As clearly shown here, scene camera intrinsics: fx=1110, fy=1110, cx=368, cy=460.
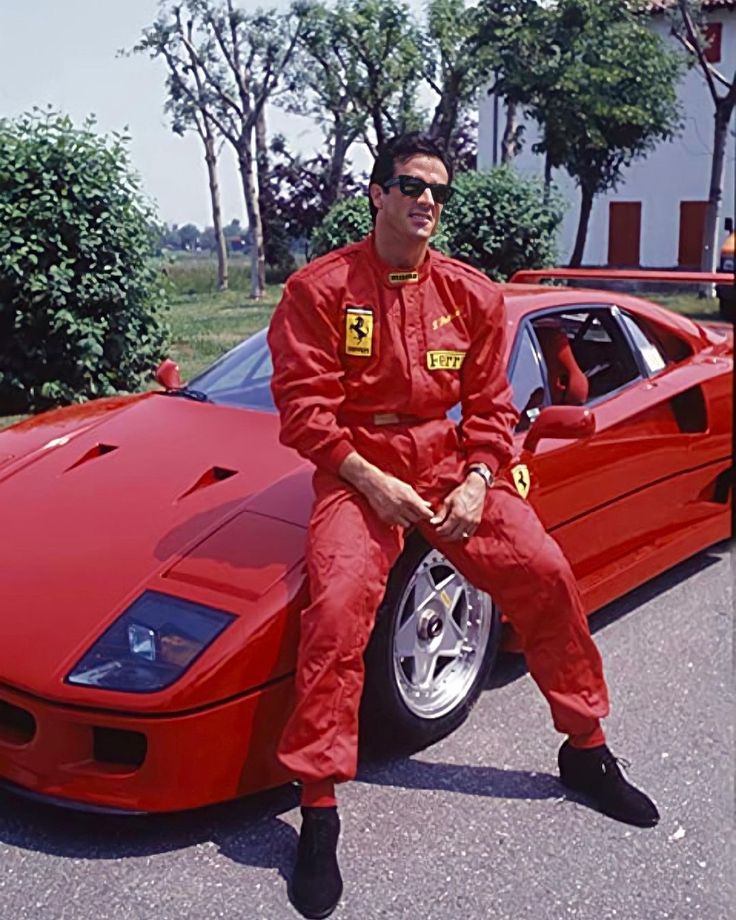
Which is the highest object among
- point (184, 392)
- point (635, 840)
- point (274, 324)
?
point (274, 324)

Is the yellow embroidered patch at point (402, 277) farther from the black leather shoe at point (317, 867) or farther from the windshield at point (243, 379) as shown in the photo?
the black leather shoe at point (317, 867)

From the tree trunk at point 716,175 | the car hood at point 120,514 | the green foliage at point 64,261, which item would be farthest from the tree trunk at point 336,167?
the car hood at point 120,514

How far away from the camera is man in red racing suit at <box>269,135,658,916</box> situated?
113 inches

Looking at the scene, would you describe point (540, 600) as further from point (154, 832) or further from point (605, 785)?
point (154, 832)

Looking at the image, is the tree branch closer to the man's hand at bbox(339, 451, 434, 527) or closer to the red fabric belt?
the red fabric belt

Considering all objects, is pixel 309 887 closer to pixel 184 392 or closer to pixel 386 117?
pixel 184 392

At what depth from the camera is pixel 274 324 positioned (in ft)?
9.78

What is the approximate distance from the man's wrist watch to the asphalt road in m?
0.85

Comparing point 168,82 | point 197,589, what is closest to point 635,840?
point 197,589

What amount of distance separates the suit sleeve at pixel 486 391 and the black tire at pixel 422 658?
0.32 m

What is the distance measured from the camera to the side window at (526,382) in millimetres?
3758

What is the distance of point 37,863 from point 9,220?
5971mm

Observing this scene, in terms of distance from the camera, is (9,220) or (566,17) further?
(566,17)

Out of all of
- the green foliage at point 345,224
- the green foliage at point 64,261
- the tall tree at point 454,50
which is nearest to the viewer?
the green foliage at point 64,261
